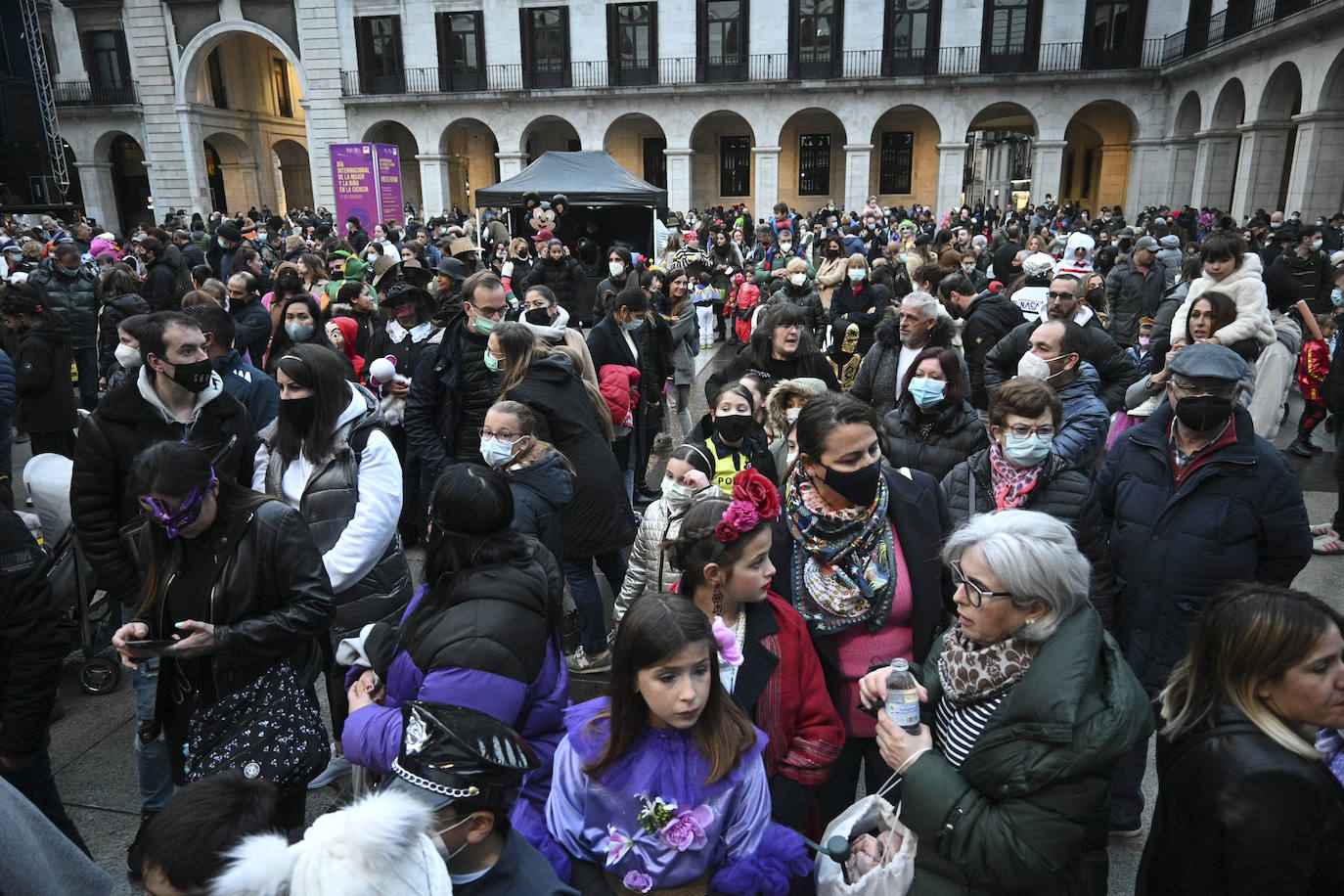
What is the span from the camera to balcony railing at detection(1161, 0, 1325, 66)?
20094 mm

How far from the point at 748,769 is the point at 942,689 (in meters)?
0.57

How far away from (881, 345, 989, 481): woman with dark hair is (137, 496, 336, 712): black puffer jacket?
2.51 meters

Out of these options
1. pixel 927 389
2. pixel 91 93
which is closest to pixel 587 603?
pixel 927 389

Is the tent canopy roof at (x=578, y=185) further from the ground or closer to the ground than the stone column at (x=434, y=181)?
closer to the ground

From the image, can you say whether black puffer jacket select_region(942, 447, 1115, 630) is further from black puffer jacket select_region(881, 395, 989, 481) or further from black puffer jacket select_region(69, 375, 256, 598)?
black puffer jacket select_region(69, 375, 256, 598)

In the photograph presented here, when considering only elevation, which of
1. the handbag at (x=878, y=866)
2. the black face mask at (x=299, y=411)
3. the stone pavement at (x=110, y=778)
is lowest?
the stone pavement at (x=110, y=778)

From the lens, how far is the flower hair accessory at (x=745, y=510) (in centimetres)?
250

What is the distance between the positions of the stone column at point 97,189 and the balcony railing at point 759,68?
12.0 m

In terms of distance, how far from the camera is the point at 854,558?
2719 millimetres

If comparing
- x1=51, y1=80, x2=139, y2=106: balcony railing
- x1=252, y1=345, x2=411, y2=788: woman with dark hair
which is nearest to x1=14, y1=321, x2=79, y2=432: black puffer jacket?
x1=252, y1=345, x2=411, y2=788: woman with dark hair

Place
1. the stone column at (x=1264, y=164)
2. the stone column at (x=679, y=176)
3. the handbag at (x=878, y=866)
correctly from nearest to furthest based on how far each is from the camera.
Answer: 1. the handbag at (x=878, y=866)
2. the stone column at (x=1264, y=164)
3. the stone column at (x=679, y=176)

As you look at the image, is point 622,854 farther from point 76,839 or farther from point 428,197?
point 428,197

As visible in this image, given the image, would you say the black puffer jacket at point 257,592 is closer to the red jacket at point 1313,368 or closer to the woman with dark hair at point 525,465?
the woman with dark hair at point 525,465

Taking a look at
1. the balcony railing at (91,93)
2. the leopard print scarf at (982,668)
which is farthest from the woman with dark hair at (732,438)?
the balcony railing at (91,93)
